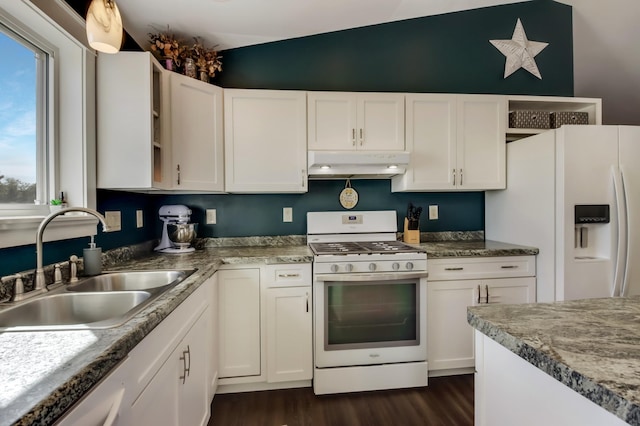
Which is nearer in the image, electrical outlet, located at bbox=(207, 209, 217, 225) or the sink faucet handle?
the sink faucet handle

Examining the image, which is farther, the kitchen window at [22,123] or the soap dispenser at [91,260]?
the soap dispenser at [91,260]

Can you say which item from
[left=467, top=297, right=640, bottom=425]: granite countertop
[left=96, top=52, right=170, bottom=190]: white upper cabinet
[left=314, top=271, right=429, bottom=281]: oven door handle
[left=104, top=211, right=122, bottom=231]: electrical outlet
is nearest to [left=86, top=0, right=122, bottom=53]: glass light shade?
[left=96, top=52, right=170, bottom=190]: white upper cabinet

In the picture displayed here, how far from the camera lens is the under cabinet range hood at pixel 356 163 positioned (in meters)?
2.16

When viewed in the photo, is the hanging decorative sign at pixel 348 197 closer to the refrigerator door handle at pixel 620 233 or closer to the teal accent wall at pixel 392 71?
the teal accent wall at pixel 392 71

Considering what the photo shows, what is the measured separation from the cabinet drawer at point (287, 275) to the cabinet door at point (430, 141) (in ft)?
3.56

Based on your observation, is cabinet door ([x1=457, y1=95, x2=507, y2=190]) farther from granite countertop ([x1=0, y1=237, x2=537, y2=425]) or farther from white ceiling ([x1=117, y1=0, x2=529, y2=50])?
granite countertop ([x1=0, y1=237, x2=537, y2=425])

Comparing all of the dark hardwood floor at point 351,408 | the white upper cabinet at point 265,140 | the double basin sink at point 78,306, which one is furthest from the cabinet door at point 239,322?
the white upper cabinet at point 265,140

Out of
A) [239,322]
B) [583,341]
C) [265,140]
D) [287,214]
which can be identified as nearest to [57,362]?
[583,341]

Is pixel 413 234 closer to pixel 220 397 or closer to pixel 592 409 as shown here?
pixel 220 397

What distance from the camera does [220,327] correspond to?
6.56 ft

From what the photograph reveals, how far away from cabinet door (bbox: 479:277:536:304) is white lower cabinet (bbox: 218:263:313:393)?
1.34 m

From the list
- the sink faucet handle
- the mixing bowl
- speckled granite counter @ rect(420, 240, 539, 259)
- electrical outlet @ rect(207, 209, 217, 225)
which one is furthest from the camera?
electrical outlet @ rect(207, 209, 217, 225)

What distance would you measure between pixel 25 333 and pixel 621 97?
497cm

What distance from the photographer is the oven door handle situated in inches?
78.9
